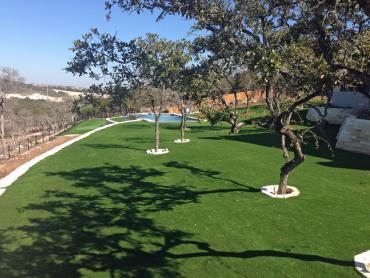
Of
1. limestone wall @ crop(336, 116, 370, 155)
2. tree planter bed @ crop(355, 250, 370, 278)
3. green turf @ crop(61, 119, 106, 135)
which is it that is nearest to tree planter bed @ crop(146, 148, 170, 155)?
limestone wall @ crop(336, 116, 370, 155)

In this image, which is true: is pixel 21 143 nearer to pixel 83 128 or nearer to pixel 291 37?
pixel 83 128

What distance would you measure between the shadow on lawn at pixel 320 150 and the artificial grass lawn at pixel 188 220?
0.14 m

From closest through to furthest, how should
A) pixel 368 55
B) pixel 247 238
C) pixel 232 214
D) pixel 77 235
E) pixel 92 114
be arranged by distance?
pixel 368 55 < pixel 247 238 < pixel 77 235 < pixel 232 214 < pixel 92 114

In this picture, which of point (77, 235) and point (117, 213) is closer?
point (77, 235)

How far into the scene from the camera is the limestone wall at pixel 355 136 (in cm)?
2156

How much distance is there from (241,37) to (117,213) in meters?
8.19

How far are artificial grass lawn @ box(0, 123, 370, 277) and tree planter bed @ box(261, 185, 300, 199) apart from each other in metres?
0.32

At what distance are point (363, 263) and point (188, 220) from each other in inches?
222

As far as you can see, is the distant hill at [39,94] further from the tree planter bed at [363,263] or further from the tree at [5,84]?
the tree planter bed at [363,263]

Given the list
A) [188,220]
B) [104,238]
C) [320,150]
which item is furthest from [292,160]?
[320,150]

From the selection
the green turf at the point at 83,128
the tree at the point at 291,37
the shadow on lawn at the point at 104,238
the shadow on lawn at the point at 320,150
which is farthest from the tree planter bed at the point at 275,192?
the green turf at the point at 83,128

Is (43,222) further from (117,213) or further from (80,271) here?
(80,271)

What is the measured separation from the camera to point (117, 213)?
14422mm

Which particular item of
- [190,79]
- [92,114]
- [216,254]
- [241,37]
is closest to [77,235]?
[216,254]
